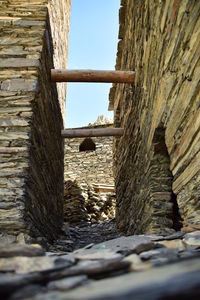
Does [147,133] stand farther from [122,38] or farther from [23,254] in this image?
[122,38]

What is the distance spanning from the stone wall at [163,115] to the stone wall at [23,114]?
123 centimetres

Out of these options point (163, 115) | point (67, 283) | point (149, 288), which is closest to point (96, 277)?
point (67, 283)

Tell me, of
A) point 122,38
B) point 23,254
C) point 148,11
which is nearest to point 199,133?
point 23,254

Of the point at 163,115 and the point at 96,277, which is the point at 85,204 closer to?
the point at 163,115

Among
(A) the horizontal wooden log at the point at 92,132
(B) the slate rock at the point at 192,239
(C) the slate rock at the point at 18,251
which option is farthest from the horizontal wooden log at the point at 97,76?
(C) the slate rock at the point at 18,251

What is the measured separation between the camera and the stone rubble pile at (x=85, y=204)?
7.65m

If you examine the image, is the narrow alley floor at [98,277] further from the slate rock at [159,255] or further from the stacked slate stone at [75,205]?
the stacked slate stone at [75,205]

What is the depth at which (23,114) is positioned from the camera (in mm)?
2803

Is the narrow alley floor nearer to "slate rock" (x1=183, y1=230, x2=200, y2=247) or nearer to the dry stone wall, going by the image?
"slate rock" (x1=183, y1=230, x2=200, y2=247)

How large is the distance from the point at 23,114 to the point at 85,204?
564cm

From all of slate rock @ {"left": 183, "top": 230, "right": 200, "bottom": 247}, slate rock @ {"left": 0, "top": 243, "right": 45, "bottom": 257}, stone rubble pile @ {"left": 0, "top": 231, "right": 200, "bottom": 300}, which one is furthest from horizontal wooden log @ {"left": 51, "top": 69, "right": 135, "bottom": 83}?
stone rubble pile @ {"left": 0, "top": 231, "right": 200, "bottom": 300}

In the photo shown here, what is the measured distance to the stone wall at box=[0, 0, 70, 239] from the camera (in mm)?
2459

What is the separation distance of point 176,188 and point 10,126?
1.68 metres

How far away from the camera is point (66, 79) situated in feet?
13.5
